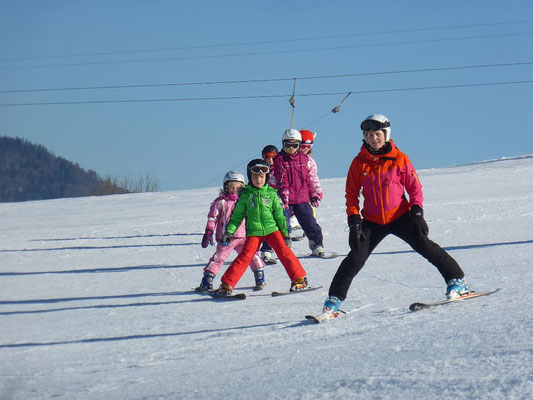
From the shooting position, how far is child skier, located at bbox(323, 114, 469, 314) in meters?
5.25

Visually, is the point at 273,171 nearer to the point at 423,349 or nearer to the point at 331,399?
the point at 423,349

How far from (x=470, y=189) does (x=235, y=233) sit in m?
13.6

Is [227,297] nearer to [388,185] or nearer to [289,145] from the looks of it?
[388,185]

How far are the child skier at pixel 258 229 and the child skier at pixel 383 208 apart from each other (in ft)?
6.13

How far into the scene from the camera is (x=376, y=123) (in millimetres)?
5211

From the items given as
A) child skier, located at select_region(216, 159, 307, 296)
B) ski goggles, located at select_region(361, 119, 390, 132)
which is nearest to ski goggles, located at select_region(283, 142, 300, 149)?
child skier, located at select_region(216, 159, 307, 296)

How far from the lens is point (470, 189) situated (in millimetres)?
19969

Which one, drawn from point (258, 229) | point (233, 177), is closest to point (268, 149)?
point (233, 177)

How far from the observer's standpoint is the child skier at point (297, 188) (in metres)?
10.0

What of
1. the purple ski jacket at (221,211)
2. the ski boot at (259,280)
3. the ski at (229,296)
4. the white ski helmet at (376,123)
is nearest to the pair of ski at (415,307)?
the white ski helmet at (376,123)

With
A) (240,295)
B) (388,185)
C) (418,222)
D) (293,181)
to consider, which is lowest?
(240,295)

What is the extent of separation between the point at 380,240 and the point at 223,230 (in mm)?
3408

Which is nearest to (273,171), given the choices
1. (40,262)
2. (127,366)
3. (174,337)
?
(40,262)

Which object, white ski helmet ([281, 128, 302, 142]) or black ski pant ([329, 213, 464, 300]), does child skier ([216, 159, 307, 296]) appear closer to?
black ski pant ([329, 213, 464, 300])
